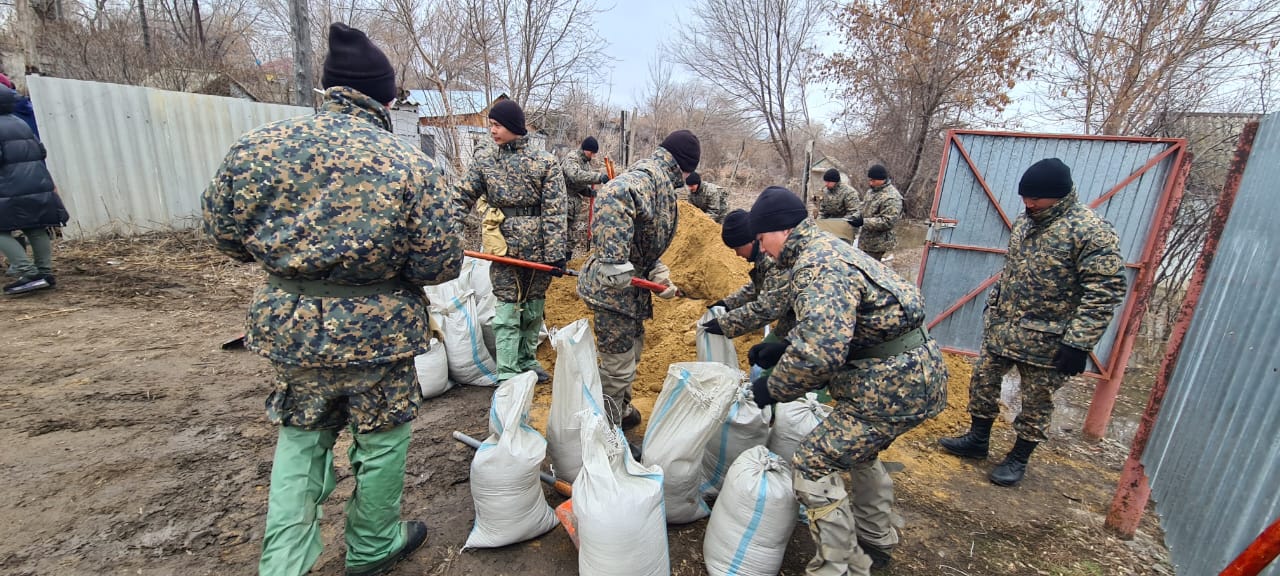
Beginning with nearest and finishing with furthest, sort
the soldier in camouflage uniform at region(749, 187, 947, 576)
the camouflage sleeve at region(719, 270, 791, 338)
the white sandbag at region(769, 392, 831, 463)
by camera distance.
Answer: the soldier in camouflage uniform at region(749, 187, 947, 576), the white sandbag at region(769, 392, 831, 463), the camouflage sleeve at region(719, 270, 791, 338)

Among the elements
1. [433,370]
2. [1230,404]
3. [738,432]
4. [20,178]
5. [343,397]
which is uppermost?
[20,178]

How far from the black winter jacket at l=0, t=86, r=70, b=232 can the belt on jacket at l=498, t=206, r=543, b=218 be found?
404cm

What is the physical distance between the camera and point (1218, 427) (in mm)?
1797

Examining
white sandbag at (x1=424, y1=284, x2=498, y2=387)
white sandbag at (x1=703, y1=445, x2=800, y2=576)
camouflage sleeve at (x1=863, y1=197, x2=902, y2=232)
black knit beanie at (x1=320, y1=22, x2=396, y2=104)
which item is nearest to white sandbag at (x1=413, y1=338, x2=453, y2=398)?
white sandbag at (x1=424, y1=284, x2=498, y2=387)

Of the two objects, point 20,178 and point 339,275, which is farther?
point 20,178

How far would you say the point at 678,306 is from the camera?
4695 mm

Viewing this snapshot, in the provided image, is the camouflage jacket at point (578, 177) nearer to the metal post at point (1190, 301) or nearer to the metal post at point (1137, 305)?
the metal post at point (1137, 305)

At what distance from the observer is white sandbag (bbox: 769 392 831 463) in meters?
2.46

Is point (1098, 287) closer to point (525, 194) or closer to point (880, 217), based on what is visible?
point (525, 194)

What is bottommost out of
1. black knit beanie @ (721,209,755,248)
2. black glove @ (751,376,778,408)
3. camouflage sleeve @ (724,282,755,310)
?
black glove @ (751,376,778,408)

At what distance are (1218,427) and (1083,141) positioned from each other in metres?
3.00

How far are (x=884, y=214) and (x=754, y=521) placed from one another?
197 inches

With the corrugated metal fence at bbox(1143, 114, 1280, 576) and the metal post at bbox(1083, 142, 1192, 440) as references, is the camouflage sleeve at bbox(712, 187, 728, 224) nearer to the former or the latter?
the metal post at bbox(1083, 142, 1192, 440)

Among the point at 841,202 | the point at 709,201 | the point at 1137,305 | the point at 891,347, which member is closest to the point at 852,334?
the point at 891,347
